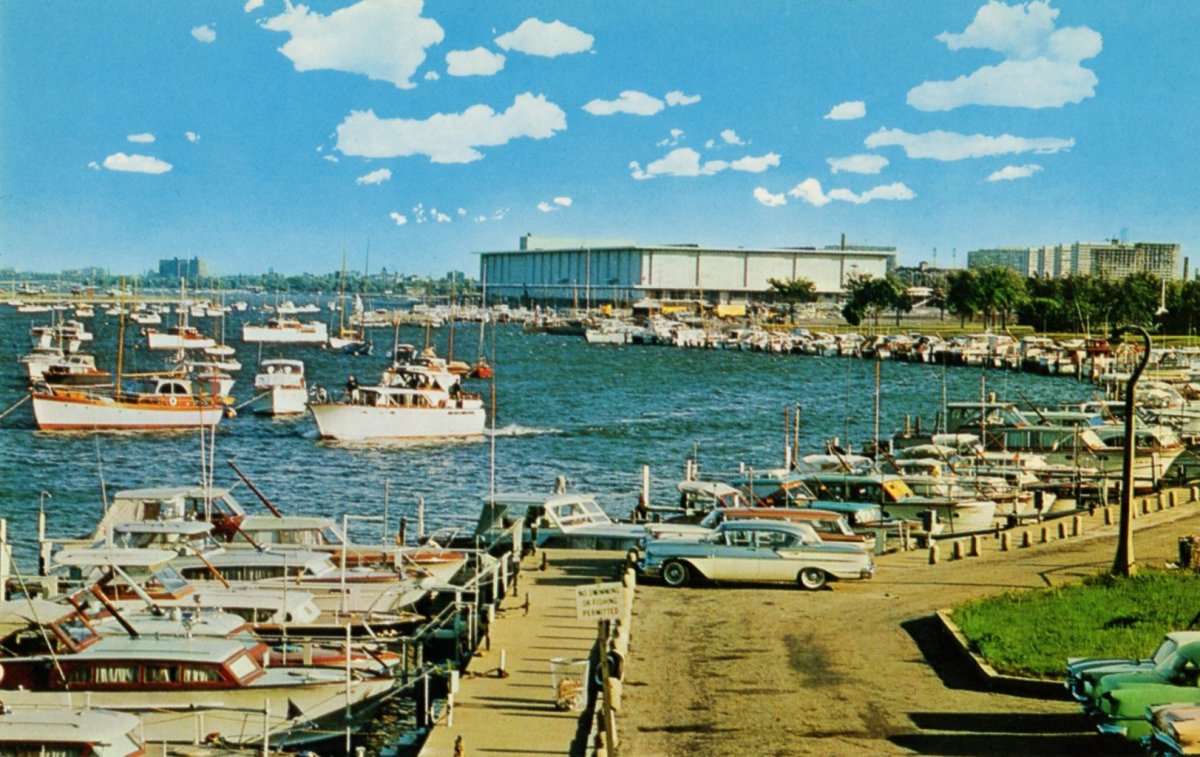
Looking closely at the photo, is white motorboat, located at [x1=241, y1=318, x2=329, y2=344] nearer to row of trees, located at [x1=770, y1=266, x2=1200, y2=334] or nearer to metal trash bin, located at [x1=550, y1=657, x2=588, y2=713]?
row of trees, located at [x1=770, y1=266, x2=1200, y2=334]

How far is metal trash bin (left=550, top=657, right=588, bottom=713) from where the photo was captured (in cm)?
2019

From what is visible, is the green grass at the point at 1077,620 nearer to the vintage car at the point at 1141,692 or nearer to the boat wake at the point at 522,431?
the vintage car at the point at 1141,692

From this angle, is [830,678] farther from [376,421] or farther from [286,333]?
[286,333]

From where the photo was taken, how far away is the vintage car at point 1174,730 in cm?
1535

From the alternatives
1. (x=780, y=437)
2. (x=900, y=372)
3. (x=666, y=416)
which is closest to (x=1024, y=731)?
(x=780, y=437)

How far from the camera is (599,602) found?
61.5ft

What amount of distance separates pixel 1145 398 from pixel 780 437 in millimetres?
19682

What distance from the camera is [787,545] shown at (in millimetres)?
28984

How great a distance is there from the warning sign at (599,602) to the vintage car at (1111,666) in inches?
237

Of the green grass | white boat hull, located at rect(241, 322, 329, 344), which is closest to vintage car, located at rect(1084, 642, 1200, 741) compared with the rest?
the green grass

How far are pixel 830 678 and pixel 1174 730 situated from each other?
679 centimetres

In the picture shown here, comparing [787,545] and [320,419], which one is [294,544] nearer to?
[787,545]

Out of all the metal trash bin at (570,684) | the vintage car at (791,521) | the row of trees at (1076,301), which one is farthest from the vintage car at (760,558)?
the row of trees at (1076,301)

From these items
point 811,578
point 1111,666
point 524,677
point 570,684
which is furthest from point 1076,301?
point 570,684
